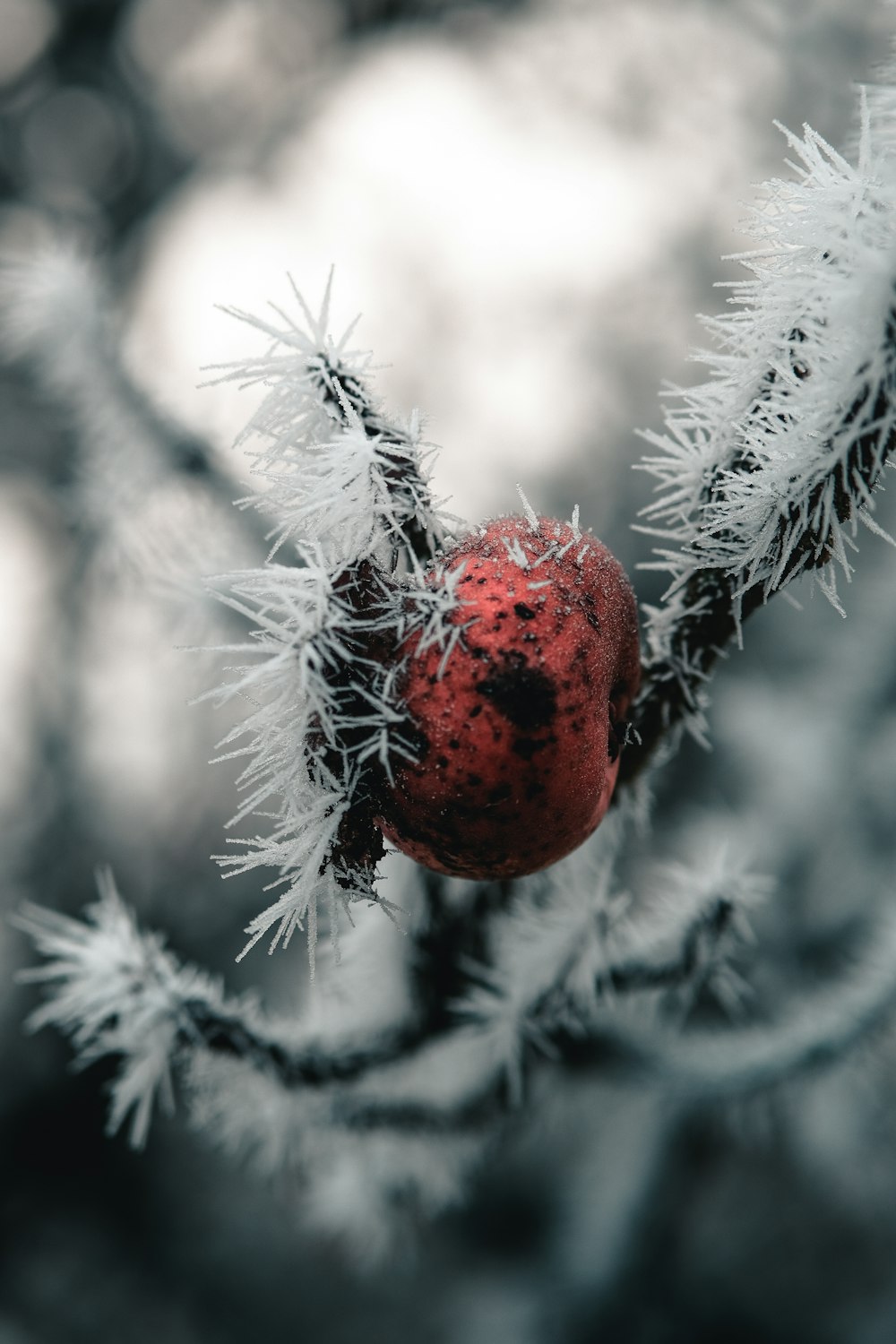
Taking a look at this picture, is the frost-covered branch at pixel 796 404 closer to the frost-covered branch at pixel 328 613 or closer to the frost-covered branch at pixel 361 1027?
the frost-covered branch at pixel 328 613

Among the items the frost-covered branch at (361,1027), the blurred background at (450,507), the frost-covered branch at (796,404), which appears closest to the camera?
the frost-covered branch at (796,404)

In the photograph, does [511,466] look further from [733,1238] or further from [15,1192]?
[15,1192]

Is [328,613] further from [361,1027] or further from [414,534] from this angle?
[361,1027]

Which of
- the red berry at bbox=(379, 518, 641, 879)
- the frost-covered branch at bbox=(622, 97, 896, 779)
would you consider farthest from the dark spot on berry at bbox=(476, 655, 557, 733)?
the frost-covered branch at bbox=(622, 97, 896, 779)

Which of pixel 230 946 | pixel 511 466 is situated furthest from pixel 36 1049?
pixel 511 466

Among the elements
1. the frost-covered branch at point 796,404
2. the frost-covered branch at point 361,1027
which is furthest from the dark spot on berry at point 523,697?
the frost-covered branch at point 361,1027

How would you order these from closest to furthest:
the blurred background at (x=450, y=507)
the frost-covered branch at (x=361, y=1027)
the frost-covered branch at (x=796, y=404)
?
the frost-covered branch at (x=796, y=404)
the frost-covered branch at (x=361, y=1027)
the blurred background at (x=450, y=507)

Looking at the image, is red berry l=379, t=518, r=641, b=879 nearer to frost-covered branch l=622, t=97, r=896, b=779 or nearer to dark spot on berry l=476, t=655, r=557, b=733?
dark spot on berry l=476, t=655, r=557, b=733
